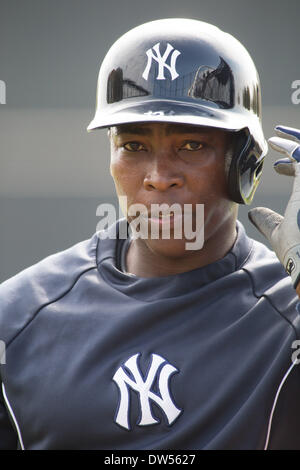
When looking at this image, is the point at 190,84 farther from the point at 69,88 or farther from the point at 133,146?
the point at 69,88

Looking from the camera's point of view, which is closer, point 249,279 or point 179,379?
point 179,379

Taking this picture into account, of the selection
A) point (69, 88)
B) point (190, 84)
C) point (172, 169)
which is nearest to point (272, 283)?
point (172, 169)

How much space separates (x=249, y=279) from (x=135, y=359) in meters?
0.28

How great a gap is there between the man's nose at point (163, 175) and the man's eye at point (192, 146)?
40mm

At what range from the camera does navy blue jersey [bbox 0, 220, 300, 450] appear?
4.50 ft

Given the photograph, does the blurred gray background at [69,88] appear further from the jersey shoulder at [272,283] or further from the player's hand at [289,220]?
the player's hand at [289,220]

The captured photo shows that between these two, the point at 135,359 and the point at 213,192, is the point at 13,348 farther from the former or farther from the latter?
the point at 213,192

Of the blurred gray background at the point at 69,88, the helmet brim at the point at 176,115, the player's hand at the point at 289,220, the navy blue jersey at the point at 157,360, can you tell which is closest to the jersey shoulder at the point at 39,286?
the navy blue jersey at the point at 157,360

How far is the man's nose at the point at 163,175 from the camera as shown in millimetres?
1409

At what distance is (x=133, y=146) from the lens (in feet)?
4.88

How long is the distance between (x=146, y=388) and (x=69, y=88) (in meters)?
4.70

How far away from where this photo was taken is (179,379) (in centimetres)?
141

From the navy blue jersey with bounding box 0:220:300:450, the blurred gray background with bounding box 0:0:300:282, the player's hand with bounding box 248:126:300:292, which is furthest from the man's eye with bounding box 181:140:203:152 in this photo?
the blurred gray background with bounding box 0:0:300:282

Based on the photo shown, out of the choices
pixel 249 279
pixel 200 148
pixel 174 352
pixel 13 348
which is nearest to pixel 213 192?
pixel 200 148
